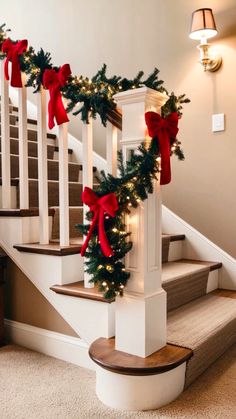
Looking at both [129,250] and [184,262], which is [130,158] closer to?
[129,250]

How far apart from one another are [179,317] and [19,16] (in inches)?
130

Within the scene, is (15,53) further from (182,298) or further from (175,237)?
(182,298)

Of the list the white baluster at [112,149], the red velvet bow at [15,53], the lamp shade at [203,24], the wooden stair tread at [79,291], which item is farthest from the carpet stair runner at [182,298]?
the lamp shade at [203,24]

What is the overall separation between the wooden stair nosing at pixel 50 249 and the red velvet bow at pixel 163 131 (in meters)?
0.60

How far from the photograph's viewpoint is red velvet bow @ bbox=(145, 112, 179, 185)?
1.48m

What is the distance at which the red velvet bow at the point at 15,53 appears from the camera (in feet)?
6.43

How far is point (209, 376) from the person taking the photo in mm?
1767

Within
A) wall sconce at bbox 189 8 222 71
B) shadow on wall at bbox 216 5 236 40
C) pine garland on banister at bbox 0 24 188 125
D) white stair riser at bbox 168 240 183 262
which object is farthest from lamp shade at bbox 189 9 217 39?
white stair riser at bbox 168 240 183 262

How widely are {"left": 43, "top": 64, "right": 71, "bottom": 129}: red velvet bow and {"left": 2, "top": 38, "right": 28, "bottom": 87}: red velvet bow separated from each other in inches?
10.5

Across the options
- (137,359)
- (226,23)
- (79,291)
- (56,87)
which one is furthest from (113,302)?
(226,23)

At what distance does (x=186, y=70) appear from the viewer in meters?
2.74

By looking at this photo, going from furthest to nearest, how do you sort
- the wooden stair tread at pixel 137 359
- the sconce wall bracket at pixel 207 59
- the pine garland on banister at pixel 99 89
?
the sconce wall bracket at pixel 207 59, the pine garland on banister at pixel 99 89, the wooden stair tread at pixel 137 359

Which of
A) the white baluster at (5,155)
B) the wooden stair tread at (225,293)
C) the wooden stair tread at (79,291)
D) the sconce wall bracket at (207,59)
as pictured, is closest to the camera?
the wooden stair tread at (79,291)

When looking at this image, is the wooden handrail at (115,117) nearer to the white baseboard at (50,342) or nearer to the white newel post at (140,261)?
the white newel post at (140,261)
